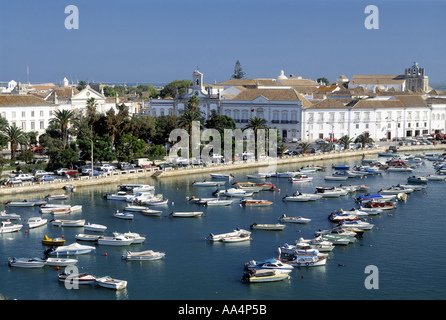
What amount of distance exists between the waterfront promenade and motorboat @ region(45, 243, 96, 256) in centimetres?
968

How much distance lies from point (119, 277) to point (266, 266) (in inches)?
157

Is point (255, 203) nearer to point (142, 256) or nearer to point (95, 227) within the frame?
point (95, 227)

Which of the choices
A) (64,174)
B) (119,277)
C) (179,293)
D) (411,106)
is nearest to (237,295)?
(179,293)

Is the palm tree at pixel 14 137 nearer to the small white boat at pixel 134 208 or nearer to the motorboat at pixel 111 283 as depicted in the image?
the small white boat at pixel 134 208

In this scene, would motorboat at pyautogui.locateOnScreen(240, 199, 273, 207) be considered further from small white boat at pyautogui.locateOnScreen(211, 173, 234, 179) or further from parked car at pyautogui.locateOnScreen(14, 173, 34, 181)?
parked car at pyautogui.locateOnScreen(14, 173, 34, 181)

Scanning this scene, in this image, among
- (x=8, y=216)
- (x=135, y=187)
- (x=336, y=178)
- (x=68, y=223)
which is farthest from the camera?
(x=336, y=178)

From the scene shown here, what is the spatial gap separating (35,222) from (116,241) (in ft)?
13.0

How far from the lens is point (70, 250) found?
63.1 ft

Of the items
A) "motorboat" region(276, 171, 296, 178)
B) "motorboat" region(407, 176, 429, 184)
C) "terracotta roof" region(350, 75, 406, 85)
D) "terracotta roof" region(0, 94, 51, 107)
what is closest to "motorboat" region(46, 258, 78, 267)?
"motorboat" region(276, 171, 296, 178)

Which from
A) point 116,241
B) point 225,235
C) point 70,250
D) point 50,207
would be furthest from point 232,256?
point 50,207

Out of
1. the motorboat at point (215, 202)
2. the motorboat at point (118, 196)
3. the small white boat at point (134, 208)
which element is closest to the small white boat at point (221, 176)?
the motorboat at point (215, 202)

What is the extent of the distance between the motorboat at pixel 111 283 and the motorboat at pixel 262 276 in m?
→ 3.13

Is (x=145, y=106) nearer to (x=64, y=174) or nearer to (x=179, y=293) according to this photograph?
(x=64, y=174)

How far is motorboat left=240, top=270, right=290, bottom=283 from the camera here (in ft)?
55.4
